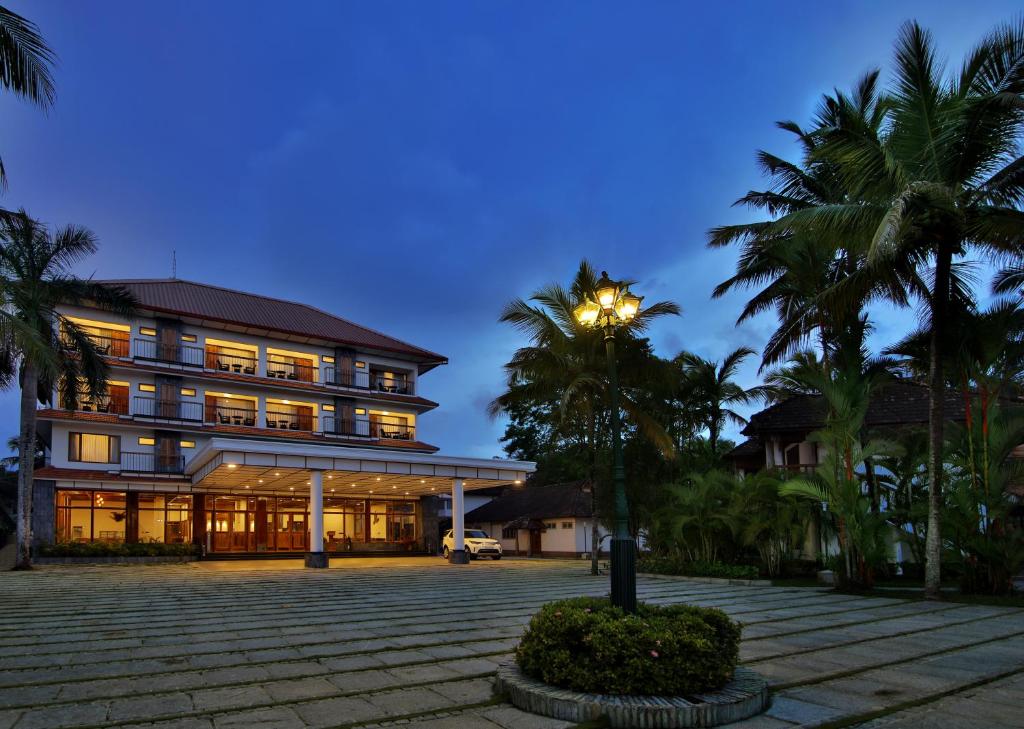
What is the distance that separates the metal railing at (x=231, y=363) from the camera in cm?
3697

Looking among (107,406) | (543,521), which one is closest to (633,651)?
(107,406)

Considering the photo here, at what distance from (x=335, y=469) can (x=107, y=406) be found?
13.7 meters

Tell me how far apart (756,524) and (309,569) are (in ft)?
48.1

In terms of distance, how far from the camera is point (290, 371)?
39469 mm

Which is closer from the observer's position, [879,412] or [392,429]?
[879,412]

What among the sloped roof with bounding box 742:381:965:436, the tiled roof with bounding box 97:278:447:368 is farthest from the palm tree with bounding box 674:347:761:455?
the tiled roof with bounding box 97:278:447:368

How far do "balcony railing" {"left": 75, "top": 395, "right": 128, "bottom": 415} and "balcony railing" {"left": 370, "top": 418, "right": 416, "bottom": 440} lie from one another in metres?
12.3

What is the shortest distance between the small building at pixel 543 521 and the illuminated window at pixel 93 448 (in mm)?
19904

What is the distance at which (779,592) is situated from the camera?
16031mm

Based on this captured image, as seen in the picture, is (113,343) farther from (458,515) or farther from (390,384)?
(458,515)

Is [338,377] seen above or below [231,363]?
below

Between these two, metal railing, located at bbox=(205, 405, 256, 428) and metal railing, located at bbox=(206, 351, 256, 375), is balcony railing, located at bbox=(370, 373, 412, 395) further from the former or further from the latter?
metal railing, located at bbox=(205, 405, 256, 428)

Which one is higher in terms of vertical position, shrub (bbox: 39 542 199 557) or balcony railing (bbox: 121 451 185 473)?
balcony railing (bbox: 121 451 185 473)

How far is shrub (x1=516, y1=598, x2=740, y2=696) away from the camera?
5953mm
